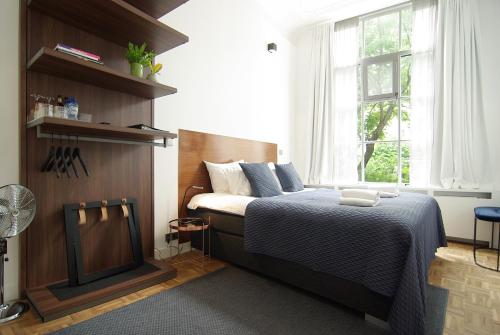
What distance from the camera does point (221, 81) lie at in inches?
122

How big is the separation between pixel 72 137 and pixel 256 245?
4.89 ft

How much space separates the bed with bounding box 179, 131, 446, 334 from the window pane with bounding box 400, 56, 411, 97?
224 cm

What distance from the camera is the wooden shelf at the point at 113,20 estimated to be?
5.31 ft

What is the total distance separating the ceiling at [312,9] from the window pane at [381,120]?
142 cm

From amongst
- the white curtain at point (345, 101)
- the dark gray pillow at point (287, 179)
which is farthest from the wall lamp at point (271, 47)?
the dark gray pillow at point (287, 179)

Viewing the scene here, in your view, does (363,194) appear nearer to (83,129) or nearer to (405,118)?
(83,129)

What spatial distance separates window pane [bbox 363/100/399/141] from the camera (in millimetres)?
3982

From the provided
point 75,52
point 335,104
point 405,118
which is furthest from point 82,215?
point 405,118

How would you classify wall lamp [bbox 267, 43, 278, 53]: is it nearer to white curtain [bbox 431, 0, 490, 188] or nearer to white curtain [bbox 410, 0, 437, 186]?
white curtain [bbox 410, 0, 437, 186]

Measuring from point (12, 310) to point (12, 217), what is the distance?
0.54 m

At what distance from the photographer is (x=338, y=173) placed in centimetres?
425

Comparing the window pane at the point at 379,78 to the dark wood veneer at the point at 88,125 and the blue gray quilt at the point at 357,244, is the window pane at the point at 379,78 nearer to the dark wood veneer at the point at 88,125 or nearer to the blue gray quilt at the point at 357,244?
the blue gray quilt at the point at 357,244

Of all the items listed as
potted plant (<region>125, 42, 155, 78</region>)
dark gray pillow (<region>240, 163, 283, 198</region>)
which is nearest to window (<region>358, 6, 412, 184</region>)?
dark gray pillow (<region>240, 163, 283, 198</region>)

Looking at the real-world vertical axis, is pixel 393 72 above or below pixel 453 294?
above
